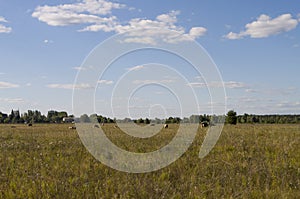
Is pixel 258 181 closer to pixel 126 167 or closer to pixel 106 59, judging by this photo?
pixel 126 167

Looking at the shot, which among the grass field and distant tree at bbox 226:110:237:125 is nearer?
the grass field

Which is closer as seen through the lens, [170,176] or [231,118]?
[170,176]

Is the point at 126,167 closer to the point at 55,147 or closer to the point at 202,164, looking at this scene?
the point at 202,164

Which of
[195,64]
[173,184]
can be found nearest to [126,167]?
[173,184]

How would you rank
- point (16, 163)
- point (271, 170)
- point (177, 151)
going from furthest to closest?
point (177, 151), point (16, 163), point (271, 170)

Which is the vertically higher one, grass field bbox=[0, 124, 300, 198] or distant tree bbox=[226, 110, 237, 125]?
distant tree bbox=[226, 110, 237, 125]

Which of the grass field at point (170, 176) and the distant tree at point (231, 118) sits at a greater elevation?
the distant tree at point (231, 118)

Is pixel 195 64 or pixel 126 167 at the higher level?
pixel 195 64

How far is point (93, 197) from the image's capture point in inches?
324

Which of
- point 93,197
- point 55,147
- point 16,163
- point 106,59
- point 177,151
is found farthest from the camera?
point 55,147

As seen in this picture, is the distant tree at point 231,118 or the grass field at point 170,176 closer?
the grass field at point 170,176

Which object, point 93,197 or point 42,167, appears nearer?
point 93,197

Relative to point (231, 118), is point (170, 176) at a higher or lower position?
lower

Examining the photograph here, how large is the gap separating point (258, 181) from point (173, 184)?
6.69ft
